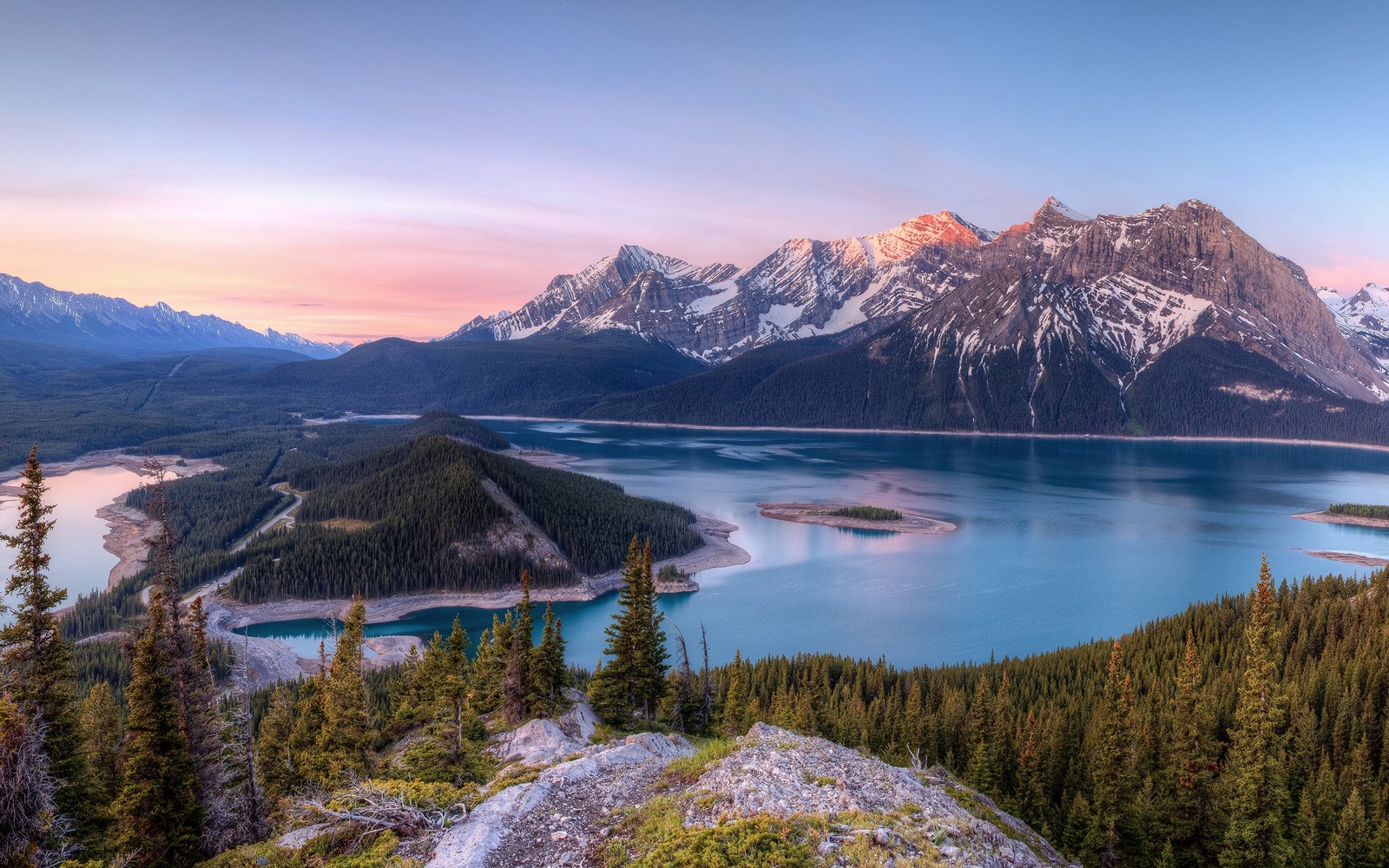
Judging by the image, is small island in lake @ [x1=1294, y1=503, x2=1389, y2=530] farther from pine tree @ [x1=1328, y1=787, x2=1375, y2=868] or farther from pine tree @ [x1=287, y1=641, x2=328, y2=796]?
pine tree @ [x1=287, y1=641, x2=328, y2=796]

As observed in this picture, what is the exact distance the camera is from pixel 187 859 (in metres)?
23.0

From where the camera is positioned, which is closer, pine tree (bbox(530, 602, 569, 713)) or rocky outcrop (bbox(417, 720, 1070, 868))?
rocky outcrop (bbox(417, 720, 1070, 868))

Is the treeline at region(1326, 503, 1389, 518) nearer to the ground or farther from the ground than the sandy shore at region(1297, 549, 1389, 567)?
farther from the ground

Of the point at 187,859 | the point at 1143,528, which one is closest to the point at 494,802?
the point at 187,859

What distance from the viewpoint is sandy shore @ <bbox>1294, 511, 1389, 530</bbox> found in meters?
138

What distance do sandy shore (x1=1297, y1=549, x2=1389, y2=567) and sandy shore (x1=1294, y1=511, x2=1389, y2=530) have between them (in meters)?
32.9

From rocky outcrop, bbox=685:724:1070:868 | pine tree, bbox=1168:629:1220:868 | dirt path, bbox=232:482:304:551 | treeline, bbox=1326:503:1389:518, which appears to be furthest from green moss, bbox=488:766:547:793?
treeline, bbox=1326:503:1389:518

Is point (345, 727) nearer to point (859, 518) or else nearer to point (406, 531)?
point (406, 531)

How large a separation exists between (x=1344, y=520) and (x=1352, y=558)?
42.2 meters

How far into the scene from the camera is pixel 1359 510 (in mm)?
144500

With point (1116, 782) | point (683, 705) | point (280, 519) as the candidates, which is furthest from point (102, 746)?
point (280, 519)

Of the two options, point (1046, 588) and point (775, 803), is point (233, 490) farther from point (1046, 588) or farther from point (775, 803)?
point (775, 803)

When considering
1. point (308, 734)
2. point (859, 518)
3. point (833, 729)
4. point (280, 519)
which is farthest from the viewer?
point (859, 518)

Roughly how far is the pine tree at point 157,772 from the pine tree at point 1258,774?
38396 mm
